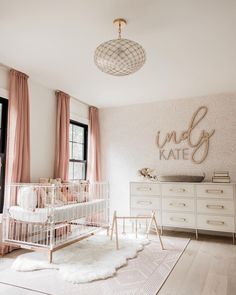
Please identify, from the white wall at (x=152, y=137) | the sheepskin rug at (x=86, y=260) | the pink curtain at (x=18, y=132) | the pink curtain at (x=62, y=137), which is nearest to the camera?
the sheepskin rug at (x=86, y=260)

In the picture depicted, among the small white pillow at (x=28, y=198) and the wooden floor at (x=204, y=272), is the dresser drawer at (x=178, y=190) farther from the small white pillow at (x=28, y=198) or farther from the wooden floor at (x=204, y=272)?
the small white pillow at (x=28, y=198)

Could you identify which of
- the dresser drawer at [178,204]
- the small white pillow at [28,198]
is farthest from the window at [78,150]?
the dresser drawer at [178,204]

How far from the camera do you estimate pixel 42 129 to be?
4027mm

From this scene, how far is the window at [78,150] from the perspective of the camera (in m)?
4.91

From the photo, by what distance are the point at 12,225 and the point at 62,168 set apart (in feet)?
3.82

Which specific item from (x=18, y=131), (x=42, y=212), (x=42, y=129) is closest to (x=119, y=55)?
(x=18, y=131)

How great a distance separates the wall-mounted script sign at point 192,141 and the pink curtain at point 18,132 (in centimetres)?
254

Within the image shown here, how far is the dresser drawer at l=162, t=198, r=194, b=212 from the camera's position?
4066 mm

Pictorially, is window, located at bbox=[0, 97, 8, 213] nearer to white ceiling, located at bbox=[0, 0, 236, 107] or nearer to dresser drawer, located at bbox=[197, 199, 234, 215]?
white ceiling, located at bbox=[0, 0, 236, 107]

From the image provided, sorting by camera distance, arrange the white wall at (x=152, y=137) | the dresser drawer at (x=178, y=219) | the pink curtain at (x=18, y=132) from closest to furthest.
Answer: the pink curtain at (x=18, y=132) < the dresser drawer at (x=178, y=219) < the white wall at (x=152, y=137)

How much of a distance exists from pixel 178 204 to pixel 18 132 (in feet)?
8.86

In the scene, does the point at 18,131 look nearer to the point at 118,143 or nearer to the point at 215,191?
the point at 118,143

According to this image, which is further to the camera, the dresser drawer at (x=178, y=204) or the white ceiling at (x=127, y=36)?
the dresser drawer at (x=178, y=204)

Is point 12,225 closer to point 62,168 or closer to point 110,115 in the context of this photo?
point 62,168
